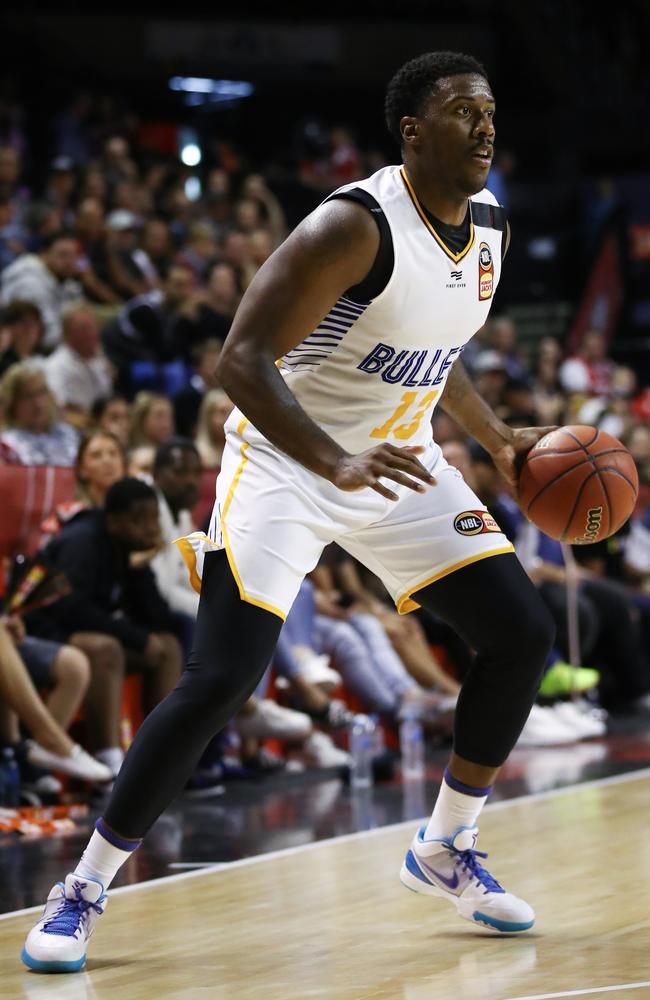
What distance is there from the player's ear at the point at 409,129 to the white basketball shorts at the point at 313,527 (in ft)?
2.42

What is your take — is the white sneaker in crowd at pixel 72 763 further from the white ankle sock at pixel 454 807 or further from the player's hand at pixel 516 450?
the player's hand at pixel 516 450

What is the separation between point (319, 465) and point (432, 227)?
70 cm

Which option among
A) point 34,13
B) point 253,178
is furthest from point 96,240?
point 34,13

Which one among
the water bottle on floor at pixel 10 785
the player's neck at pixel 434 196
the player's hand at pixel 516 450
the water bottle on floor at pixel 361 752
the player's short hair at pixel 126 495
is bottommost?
the water bottle on floor at pixel 361 752

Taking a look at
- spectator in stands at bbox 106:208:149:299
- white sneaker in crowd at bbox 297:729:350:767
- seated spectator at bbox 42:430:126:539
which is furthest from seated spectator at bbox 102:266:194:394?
white sneaker in crowd at bbox 297:729:350:767

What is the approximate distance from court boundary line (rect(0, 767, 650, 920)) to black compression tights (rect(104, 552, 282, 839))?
0.87 meters

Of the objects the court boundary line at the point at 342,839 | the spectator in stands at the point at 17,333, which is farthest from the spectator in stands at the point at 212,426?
the court boundary line at the point at 342,839

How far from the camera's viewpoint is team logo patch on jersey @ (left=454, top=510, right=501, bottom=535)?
12.0 ft

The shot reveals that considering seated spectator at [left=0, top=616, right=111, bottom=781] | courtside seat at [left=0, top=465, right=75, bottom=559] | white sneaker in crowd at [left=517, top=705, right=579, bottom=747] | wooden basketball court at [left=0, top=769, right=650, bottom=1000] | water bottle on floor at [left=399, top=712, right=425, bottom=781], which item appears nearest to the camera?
wooden basketball court at [left=0, top=769, right=650, bottom=1000]

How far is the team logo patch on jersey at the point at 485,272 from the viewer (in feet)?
11.8

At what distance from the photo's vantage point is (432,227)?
3.51m

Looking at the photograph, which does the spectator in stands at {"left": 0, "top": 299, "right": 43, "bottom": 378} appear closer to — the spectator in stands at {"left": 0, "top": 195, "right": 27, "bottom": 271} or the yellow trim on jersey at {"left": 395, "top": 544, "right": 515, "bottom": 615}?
the spectator in stands at {"left": 0, "top": 195, "right": 27, "bottom": 271}

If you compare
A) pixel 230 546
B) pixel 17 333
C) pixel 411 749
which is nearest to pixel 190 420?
pixel 17 333

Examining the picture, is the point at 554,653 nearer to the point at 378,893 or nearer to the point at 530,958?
the point at 378,893
